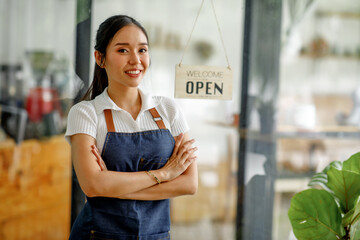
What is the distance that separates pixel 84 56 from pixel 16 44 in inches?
64.5

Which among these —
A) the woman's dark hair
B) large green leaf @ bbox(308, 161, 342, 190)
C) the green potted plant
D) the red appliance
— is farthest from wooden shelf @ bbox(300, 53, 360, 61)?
the red appliance

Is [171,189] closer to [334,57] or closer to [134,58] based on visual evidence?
[134,58]

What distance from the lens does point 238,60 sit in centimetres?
202

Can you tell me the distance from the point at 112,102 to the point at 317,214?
2.88 ft

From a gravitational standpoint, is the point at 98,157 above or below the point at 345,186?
above

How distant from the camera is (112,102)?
1403 millimetres

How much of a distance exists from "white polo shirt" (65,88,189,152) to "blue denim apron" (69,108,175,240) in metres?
0.02

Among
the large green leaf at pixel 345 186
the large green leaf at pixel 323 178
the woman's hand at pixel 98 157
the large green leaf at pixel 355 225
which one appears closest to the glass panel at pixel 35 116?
the woman's hand at pixel 98 157

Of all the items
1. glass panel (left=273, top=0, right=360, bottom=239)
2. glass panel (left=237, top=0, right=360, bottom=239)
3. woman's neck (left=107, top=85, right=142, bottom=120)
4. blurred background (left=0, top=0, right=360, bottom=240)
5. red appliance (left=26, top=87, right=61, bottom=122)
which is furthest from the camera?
→ red appliance (left=26, top=87, right=61, bottom=122)

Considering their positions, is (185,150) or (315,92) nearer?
(185,150)

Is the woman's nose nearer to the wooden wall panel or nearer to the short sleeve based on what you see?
the short sleeve

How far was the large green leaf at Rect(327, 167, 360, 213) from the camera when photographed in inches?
61.9

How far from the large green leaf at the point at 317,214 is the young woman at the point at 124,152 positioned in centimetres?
46

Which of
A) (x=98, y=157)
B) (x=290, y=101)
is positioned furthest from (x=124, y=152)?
(x=290, y=101)
